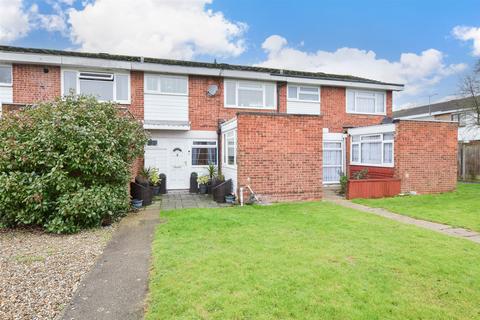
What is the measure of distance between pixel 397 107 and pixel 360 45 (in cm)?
2302

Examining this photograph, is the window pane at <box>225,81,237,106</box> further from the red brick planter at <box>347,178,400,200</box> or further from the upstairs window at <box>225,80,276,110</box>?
the red brick planter at <box>347,178,400,200</box>

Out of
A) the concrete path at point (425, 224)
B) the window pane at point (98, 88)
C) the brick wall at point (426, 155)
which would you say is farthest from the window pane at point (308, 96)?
the window pane at point (98, 88)

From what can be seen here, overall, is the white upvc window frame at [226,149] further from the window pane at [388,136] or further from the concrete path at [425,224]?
the window pane at [388,136]

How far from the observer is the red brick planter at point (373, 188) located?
10.0m

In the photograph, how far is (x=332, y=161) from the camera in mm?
13492

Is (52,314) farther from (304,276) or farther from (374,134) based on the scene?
(374,134)

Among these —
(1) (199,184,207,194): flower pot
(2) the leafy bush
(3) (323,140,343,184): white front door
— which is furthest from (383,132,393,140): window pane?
(2) the leafy bush

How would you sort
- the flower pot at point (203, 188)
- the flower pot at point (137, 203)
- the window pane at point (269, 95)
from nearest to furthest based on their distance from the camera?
the flower pot at point (137, 203) → the flower pot at point (203, 188) → the window pane at point (269, 95)

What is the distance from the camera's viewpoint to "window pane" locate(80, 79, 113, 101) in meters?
11.2

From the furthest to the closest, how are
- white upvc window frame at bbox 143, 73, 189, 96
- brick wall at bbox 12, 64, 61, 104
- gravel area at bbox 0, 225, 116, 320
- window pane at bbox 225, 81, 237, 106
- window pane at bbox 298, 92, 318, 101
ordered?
1. window pane at bbox 298, 92, 318, 101
2. window pane at bbox 225, 81, 237, 106
3. white upvc window frame at bbox 143, 73, 189, 96
4. brick wall at bbox 12, 64, 61, 104
5. gravel area at bbox 0, 225, 116, 320

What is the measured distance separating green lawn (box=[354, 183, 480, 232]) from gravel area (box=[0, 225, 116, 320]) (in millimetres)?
7185

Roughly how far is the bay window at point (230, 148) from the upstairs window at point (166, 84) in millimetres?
2663

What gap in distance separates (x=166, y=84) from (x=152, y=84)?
54cm

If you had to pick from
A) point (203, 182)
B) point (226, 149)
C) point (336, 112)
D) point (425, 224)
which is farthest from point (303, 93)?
point (425, 224)
